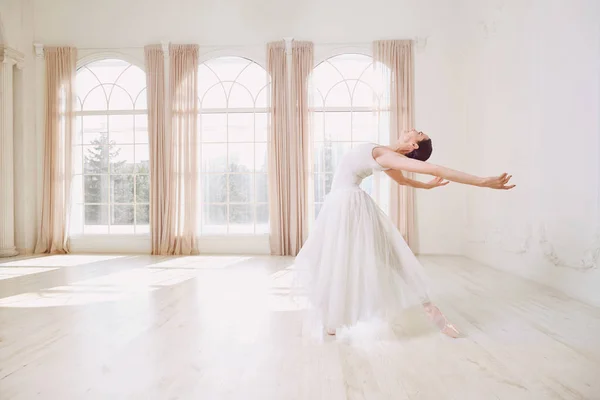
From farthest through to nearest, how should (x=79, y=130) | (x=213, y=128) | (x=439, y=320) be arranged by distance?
(x=79, y=130)
(x=213, y=128)
(x=439, y=320)

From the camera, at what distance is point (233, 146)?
21.2 feet

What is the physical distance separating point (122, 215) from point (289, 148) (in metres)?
2.82

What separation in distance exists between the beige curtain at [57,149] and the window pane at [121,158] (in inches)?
22.7

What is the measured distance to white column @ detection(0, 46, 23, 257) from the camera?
19.7 feet

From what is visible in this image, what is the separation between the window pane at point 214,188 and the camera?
21.2ft

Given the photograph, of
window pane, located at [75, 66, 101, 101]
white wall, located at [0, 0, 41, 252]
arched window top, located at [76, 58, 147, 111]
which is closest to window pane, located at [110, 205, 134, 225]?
white wall, located at [0, 0, 41, 252]

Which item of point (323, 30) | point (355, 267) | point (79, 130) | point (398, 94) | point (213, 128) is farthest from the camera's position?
point (79, 130)

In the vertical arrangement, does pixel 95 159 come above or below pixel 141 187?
above

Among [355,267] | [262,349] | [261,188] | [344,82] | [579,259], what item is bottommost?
[262,349]

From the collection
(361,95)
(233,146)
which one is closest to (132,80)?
(233,146)

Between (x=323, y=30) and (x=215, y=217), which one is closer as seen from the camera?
(x=323, y=30)

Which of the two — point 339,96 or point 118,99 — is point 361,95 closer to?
point 339,96

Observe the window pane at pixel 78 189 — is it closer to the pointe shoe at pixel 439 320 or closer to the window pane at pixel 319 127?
the window pane at pixel 319 127

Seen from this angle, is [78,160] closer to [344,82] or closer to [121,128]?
[121,128]
